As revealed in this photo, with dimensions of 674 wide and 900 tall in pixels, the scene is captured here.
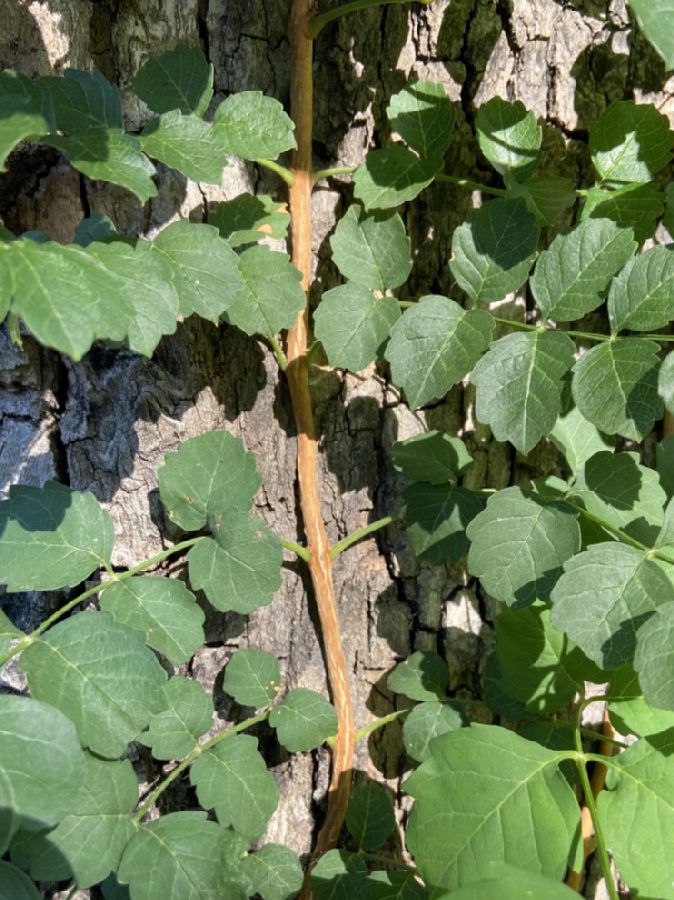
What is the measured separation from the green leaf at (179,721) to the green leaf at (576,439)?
2.18ft

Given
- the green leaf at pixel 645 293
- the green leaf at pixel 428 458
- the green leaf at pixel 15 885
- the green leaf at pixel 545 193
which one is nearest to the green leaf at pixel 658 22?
the green leaf at pixel 645 293

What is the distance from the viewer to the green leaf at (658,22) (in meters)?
0.80

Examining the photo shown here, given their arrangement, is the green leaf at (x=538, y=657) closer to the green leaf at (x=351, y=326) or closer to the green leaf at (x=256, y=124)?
the green leaf at (x=351, y=326)

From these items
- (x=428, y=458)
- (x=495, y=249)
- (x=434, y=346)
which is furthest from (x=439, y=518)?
(x=495, y=249)

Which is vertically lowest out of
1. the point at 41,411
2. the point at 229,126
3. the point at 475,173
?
the point at 41,411

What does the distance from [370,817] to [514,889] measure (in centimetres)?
67

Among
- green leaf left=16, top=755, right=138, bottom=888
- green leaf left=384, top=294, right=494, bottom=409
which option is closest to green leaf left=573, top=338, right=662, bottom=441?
green leaf left=384, top=294, right=494, bottom=409

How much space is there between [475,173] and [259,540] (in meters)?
0.67

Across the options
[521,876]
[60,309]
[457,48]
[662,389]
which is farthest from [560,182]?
[521,876]

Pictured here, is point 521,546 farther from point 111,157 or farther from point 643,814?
point 111,157

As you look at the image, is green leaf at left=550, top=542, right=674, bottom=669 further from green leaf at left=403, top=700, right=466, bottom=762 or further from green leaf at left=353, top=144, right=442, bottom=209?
green leaf at left=353, top=144, right=442, bottom=209

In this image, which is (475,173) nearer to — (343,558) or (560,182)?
(560,182)

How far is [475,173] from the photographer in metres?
1.34

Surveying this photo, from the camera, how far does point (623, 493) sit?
1.22 metres
